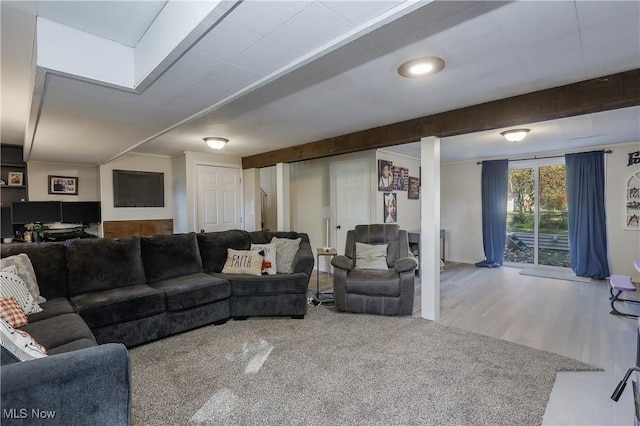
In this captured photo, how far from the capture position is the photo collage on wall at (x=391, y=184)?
5479mm

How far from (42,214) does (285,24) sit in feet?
19.0

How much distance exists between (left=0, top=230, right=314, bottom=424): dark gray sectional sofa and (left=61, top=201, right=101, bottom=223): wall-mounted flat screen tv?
2864mm

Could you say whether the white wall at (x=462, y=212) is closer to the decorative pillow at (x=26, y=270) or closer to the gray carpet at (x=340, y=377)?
the gray carpet at (x=340, y=377)

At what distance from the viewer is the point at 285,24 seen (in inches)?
57.6

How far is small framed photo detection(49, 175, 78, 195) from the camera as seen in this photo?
5418mm

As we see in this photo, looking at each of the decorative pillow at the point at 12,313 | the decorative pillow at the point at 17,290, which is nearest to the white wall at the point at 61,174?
the decorative pillow at the point at 17,290

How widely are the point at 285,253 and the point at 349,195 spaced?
2205 millimetres

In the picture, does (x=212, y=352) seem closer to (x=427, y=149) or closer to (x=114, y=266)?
(x=114, y=266)

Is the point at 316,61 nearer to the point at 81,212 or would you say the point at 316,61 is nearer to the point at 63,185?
the point at 81,212

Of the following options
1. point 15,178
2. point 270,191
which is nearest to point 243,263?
point 270,191

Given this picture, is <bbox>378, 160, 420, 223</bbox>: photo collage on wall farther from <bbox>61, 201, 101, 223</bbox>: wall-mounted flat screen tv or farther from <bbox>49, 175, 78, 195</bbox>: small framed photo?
<bbox>49, 175, 78, 195</bbox>: small framed photo

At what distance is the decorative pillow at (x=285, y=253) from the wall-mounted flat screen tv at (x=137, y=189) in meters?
3.11

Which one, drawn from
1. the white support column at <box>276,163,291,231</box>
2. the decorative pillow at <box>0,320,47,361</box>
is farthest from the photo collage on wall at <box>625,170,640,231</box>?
the decorative pillow at <box>0,320,47,361</box>

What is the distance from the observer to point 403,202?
616 centimetres
